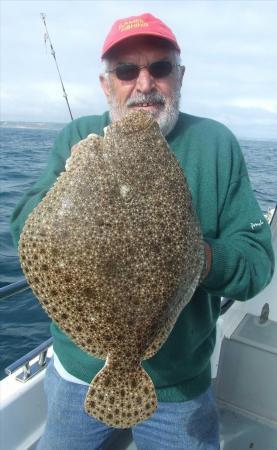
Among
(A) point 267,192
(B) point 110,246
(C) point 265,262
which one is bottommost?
(A) point 267,192

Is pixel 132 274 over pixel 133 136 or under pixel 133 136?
under

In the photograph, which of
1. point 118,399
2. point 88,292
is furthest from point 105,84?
point 118,399

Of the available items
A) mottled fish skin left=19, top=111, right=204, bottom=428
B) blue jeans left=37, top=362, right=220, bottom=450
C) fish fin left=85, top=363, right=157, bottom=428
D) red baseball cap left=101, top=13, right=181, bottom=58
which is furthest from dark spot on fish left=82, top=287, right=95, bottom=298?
red baseball cap left=101, top=13, right=181, bottom=58

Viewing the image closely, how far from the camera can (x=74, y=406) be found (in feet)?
9.32

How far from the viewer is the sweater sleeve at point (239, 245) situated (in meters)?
2.26

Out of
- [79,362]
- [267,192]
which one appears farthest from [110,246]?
[267,192]

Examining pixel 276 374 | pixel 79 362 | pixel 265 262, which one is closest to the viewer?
pixel 265 262

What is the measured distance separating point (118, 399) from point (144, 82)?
5.48 feet

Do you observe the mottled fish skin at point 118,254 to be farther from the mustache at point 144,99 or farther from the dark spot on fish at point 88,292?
the mustache at point 144,99

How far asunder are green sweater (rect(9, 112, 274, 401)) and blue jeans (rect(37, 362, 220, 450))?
10 centimetres

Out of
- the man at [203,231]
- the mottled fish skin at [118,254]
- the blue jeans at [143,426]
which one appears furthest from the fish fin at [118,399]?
the blue jeans at [143,426]

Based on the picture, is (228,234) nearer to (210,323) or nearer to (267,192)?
(210,323)

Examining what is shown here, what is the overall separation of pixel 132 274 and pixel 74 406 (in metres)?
1.43

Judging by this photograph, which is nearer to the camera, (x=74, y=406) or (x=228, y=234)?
(x=228, y=234)
